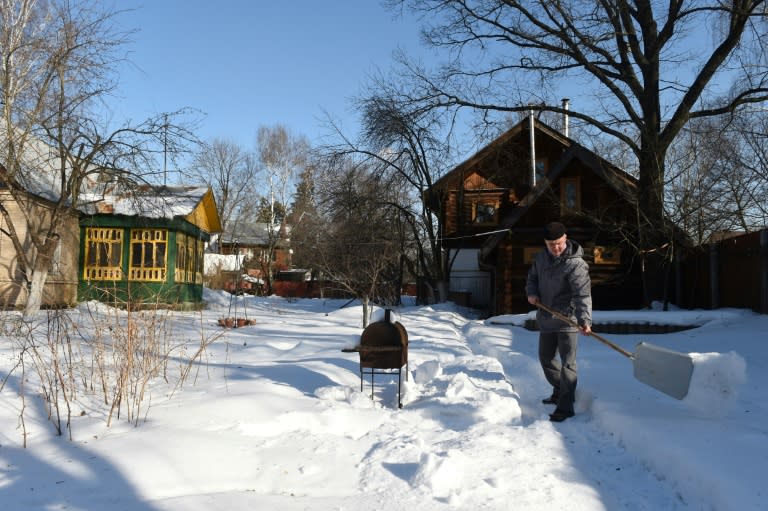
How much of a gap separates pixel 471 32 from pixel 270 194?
27775 mm

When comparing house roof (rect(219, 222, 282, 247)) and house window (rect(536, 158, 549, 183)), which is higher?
house window (rect(536, 158, 549, 183))

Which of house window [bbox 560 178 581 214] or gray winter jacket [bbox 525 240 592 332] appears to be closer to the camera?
gray winter jacket [bbox 525 240 592 332]

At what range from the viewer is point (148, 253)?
1877 centimetres

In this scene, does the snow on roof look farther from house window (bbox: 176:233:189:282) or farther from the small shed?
house window (bbox: 176:233:189:282)

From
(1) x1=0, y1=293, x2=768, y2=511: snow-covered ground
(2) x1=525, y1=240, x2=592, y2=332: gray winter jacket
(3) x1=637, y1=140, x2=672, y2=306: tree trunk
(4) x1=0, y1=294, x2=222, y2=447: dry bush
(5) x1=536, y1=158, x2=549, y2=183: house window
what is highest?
(5) x1=536, y1=158, x2=549, y2=183: house window

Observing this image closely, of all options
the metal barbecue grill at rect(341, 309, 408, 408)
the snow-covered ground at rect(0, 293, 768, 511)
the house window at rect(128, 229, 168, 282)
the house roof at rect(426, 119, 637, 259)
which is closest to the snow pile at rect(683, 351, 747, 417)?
the snow-covered ground at rect(0, 293, 768, 511)

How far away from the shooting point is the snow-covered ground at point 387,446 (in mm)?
3246

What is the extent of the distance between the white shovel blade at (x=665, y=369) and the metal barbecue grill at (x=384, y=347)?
2.29m

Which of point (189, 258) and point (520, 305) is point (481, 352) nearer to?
point (520, 305)

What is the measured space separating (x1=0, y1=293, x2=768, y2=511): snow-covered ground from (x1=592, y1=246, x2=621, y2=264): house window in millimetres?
11531

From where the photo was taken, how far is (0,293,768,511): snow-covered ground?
10.6ft

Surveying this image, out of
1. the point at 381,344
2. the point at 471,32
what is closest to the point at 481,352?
the point at 381,344

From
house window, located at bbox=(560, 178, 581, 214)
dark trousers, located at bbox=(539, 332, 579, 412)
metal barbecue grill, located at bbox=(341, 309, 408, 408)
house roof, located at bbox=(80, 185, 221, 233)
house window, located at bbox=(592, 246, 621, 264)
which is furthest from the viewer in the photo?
house window, located at bbox=(560, 178, 581, 214)

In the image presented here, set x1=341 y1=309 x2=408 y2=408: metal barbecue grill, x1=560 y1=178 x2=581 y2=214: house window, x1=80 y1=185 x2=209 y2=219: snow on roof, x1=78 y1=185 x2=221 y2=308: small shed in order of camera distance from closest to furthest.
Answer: x1=341 y1=309 x2=408 y2=408: metal barbecue grill, x1=80 y1=185 x2=209 y2=219: snow on roof, x1=78 y1=185 x2=221 y2=308: small shed, x1=560 y1=178 x2=581 y2=214: house window
